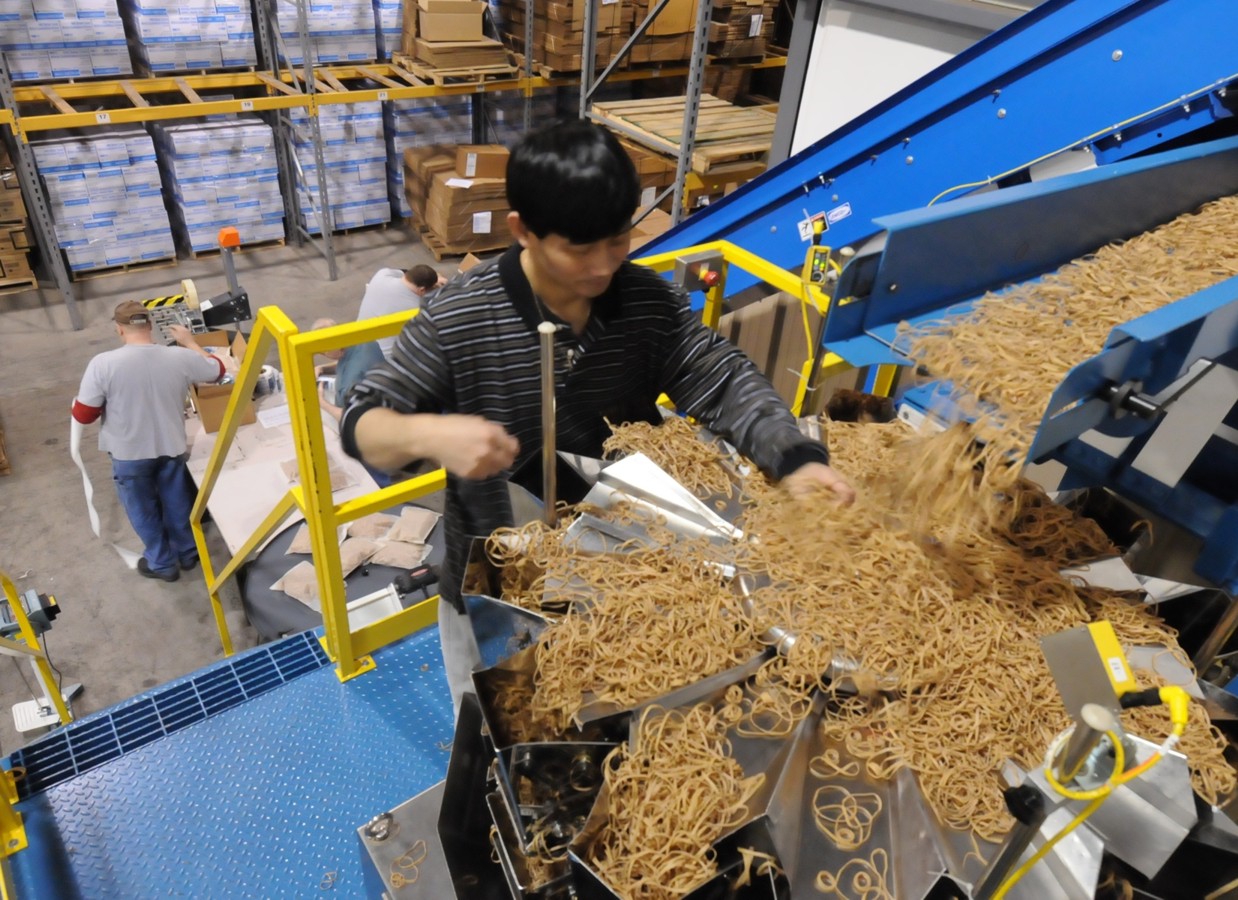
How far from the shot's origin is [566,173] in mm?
1656

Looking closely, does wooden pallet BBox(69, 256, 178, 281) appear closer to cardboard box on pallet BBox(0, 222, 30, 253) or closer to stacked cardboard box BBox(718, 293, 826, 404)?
cardboard box on pallet BBox(0, 222, 30, 253)

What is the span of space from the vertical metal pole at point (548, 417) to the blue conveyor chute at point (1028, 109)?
1.01 m

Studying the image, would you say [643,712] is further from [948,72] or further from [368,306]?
[368,306]

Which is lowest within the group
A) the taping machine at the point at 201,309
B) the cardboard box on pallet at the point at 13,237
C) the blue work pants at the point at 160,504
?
the blue work pants at the point at 160,504

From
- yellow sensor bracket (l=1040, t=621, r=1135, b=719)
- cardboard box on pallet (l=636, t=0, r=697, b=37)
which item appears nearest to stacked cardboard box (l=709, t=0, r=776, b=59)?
cardboard box on pallet (l=636, t=0, r=697, b=37)

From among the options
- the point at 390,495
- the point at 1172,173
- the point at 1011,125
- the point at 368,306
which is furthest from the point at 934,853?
the point at 368,306

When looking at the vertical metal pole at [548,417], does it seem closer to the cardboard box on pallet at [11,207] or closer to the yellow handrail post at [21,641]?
the yellow handrail post at [21,641]

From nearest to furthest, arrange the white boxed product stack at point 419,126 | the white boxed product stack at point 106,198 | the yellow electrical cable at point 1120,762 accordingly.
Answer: the yellow electrical cable at point 1120,762 → the white boxed product stack at point 106,198 → the white boxed product stack at point 419,126

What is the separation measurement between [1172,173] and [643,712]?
2.14 meters

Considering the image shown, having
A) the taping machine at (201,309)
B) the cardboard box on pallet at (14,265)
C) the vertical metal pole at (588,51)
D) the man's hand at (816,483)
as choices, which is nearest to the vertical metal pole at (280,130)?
the cardboard box on pallet at (14,265)

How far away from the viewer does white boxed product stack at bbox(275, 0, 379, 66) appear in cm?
767

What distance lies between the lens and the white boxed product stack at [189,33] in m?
7.11

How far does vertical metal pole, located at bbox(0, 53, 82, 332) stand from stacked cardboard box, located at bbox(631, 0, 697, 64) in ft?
17.2

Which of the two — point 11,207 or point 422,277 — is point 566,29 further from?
point 11,207
